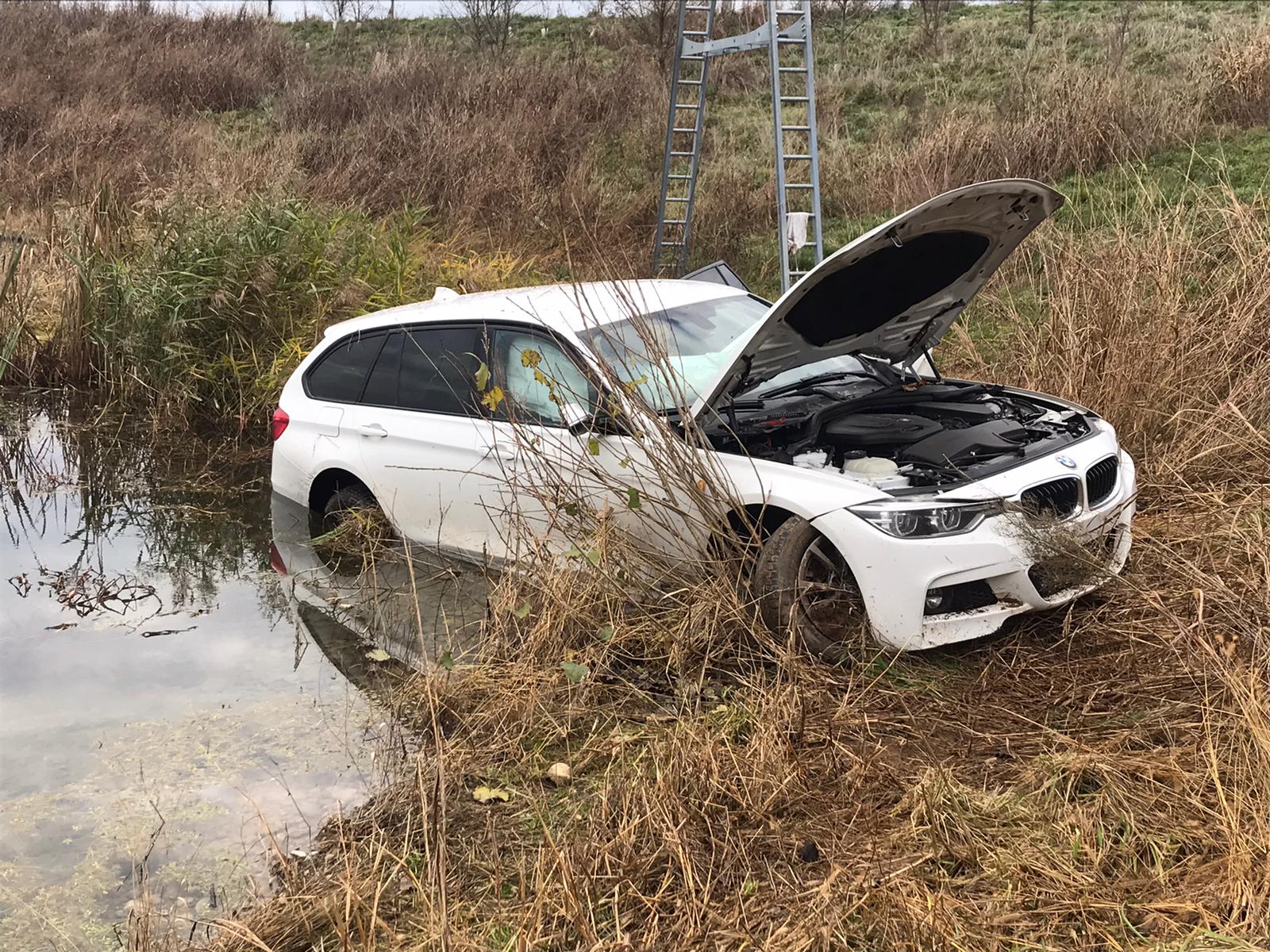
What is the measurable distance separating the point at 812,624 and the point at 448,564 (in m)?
2.04

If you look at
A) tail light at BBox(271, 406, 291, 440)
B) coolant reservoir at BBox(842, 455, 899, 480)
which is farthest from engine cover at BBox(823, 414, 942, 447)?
tail light at BBox(271, 406, 291, 440)

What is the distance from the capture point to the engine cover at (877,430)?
463 cm

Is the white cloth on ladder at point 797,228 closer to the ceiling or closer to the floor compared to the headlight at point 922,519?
closer to the ceiling

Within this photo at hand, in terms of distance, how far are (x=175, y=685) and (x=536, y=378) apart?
2201 millimetres

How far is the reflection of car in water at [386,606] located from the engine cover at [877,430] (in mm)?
1771

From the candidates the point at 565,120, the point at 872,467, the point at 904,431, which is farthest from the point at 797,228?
the point at 565,120

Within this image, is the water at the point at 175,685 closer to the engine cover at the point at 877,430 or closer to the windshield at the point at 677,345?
the windshield at the point at 677,345

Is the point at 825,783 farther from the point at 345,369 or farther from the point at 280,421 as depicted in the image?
the point at 280,421

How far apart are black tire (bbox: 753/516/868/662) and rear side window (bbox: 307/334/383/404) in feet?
9.08

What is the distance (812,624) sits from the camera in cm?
434

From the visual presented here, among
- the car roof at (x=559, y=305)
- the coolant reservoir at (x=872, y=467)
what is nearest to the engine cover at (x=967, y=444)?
the coolant reservoir at (x=872, y=467)

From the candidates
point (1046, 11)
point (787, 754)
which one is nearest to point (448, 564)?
point (787, 754)

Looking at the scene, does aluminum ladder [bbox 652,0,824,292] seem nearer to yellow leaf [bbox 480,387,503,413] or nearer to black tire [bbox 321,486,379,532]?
black tire [bbox 321,486,379,532]

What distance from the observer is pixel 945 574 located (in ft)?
13.3
